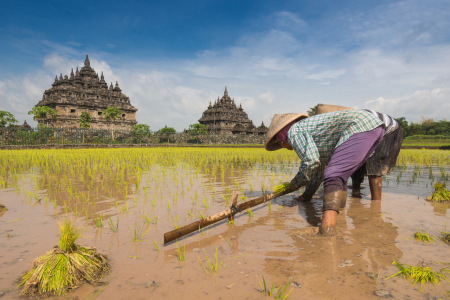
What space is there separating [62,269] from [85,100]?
36614 mm

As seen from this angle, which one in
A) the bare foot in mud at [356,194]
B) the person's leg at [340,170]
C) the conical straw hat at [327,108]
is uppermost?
the conical straw hat at [327,108]

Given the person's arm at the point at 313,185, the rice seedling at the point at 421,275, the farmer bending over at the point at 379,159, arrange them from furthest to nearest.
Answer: the farmer bending over at the point at 379,159
the person's arm at the point at 313,185
the rice seedling at the point at 421,275

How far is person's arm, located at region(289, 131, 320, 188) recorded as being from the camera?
235cm

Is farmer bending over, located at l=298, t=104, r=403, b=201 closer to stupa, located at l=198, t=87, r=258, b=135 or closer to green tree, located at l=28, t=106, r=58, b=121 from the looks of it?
green tree, located at l=28, t=106, r=58, b=121

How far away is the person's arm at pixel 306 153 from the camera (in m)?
2.35

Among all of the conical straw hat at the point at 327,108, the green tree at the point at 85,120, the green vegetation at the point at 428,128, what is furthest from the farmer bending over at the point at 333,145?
the green vegetation at the point at 428,128

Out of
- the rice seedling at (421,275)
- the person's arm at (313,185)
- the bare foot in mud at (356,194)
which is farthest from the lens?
the bare foot in mud at (356,194)

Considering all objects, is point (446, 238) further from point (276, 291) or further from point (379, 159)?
point (276, 291)

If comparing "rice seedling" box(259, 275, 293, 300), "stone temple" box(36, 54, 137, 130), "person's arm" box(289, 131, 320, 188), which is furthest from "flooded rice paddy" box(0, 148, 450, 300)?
"stone temple" box(36, 54, 137, 130)

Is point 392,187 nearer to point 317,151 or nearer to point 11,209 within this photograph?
point 317,151

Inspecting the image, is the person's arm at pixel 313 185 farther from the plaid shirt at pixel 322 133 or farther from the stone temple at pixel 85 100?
the stone temple at pixel 85 100

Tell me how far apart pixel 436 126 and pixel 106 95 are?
170 feet

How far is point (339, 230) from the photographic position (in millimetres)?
2229

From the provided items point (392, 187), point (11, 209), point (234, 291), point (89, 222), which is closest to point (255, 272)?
point (234, 291)
